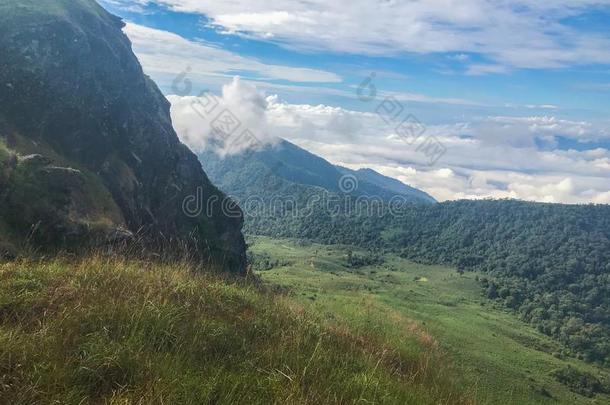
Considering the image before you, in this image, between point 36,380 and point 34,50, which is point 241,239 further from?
point 36,380

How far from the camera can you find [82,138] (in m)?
51.5

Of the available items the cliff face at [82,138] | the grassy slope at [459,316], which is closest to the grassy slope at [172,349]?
the grassy slope at [459,316]

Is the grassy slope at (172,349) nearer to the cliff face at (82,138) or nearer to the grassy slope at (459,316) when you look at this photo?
the grassy slope at (459,316)

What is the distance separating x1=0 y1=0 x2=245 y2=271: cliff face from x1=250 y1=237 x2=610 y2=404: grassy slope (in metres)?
18.8

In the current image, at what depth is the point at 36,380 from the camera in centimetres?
502

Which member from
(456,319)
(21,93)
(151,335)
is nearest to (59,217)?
(21,93)

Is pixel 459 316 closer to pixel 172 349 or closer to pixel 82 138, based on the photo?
pixel 82 138

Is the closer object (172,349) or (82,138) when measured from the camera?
(172,349)

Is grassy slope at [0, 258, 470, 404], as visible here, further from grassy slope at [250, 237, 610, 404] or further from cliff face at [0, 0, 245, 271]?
cliff face at [0, 0, 245, 271]

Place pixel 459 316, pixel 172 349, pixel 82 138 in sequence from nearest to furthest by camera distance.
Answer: pixel 172 349, pixel 82 138, pixel 459 316

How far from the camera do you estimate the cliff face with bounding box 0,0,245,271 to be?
30.6 meters

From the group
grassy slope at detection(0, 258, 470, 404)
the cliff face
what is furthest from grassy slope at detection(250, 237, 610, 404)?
the cliff face

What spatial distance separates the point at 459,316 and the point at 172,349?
452 feet

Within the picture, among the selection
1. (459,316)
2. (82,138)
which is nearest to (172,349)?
(82,138)
